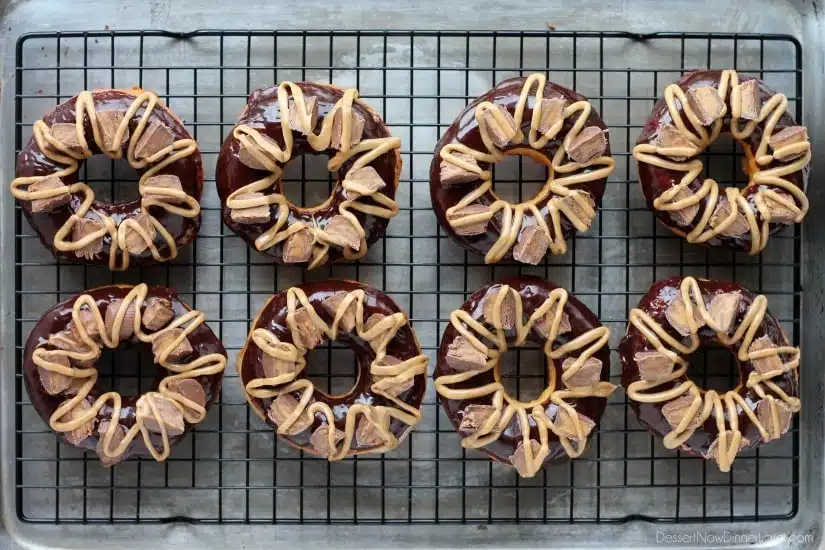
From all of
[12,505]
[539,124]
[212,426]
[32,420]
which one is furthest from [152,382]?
[539,124]

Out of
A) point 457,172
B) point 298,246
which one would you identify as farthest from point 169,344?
point 457,172

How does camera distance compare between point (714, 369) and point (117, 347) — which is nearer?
point (117, 347)

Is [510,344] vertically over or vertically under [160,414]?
over

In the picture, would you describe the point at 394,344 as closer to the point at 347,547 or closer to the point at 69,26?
the point at 347,547

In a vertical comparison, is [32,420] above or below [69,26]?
below

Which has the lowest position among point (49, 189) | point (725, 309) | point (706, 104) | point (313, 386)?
point (313, 386)

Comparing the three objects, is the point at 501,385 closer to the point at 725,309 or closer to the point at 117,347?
the point at 725,309

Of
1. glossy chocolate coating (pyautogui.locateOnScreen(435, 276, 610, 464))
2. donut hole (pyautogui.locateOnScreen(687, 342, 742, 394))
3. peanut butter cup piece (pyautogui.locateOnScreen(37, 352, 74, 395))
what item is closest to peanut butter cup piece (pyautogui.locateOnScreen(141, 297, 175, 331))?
peanut butter cup piece (pyautogui.locateOnScreen(37, 352, 74, 395))
